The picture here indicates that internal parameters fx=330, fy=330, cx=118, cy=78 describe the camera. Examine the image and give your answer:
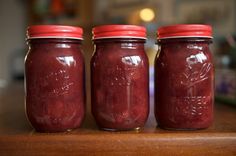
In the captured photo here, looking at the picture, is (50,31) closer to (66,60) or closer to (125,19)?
(66,60)

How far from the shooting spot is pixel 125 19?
2.68 m

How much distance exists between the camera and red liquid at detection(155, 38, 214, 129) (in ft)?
1.67

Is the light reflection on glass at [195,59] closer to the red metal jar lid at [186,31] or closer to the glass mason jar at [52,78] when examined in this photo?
the red metal jar lid at [186,31]

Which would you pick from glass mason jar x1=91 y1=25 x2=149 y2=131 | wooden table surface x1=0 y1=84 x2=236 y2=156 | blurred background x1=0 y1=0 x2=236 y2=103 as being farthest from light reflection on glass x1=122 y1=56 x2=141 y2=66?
blurred background x1=0 y1=0 x2=236 y2=103

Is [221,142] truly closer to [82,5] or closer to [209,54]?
[209,54]

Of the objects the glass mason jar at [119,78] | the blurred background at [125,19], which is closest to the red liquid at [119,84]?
the glass mason jar at [119,78]

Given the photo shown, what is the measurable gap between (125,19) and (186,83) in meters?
2.22

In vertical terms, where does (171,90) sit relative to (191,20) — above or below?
below

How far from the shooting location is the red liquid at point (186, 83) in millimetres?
509

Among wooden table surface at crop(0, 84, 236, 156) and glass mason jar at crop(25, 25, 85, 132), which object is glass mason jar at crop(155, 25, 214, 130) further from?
glass mason jar at crop(25, 25, 85, 132)

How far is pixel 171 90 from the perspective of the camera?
0.51m

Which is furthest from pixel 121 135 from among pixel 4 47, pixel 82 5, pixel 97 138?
pixel 4 47

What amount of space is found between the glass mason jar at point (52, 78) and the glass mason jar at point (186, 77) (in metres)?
0.14

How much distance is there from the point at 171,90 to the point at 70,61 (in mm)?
162
